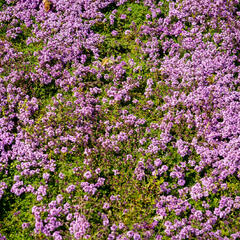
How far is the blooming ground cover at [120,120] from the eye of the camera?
7270 mm

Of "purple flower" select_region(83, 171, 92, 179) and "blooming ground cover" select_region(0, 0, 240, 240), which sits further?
"purple flower" select_region(83, 171, 92, 179)

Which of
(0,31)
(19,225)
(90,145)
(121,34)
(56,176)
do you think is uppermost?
(121,34)

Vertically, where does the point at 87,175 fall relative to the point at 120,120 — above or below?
below

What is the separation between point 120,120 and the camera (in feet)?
29.1

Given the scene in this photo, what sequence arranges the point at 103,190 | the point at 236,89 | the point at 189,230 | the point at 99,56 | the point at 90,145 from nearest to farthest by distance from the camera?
the point at 189,230
the point at 103,190
the point at 90,145
the point at 236,89
the point at 99,56

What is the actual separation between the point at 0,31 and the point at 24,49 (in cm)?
146

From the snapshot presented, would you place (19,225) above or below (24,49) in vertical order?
below

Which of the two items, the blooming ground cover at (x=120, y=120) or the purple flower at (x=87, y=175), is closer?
the blooming ground cover at (x=120, y=120)

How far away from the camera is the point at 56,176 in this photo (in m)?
7.98

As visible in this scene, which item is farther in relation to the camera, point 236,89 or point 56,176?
point 236,89

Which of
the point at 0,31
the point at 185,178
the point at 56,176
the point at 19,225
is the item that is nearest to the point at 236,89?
the point at 185,178

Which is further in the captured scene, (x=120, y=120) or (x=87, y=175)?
(x=120, y=120)

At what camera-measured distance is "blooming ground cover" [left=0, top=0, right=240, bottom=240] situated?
286 inches

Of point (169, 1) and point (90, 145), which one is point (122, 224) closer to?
point (90, 145)
